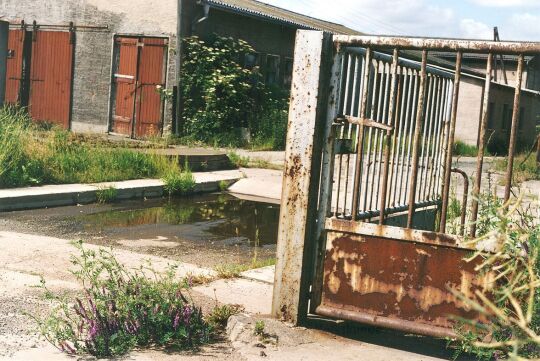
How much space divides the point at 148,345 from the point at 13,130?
23.6 ft

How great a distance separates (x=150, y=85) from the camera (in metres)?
19.3

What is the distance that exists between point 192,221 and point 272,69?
1409 centimetres

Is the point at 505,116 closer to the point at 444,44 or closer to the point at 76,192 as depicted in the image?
the point at 76,192

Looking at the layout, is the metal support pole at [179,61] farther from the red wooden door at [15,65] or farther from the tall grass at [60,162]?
the tall grass at [60,162]

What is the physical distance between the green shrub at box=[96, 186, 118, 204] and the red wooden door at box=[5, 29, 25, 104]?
12.0m

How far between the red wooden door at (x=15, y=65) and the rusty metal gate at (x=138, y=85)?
3.18 meters

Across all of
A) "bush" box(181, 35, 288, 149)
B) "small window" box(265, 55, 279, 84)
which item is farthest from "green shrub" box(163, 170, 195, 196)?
"small window" box(265, 55, 279, 84)


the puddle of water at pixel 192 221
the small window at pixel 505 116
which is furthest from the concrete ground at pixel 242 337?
the small window at pixel 505 116

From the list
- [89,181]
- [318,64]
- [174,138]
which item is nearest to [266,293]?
[318,64]

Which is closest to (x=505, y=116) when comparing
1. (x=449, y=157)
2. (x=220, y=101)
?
(x=220, y=101)

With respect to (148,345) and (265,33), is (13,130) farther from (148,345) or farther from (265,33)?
(265,33)

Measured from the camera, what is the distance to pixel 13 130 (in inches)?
412

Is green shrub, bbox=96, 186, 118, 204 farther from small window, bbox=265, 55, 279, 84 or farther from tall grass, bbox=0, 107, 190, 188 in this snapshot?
small window, bbox=265, 55, 279, 84

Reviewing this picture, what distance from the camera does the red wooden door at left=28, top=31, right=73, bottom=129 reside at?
2066 cm
